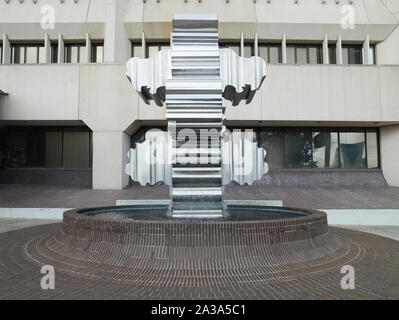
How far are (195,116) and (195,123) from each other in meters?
0.15

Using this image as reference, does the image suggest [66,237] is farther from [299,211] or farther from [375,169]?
[375,169]

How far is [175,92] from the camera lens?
7156 millimetres

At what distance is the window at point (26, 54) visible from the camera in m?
21.3

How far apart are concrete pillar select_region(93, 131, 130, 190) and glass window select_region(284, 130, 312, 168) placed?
10.7m

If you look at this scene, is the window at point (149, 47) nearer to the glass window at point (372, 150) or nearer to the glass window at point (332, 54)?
the glass window at point (332, 54)

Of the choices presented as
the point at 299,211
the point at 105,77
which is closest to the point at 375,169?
the point at 299,211

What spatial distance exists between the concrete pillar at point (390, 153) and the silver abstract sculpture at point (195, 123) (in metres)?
17.2

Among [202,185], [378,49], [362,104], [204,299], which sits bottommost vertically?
[204,299]

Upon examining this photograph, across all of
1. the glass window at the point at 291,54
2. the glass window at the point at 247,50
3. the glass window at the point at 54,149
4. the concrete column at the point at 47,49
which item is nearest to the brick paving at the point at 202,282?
the glass window at the point at 54,149

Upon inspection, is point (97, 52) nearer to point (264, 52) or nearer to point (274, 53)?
point (264, 52)

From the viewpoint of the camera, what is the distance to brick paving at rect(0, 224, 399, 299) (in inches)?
162

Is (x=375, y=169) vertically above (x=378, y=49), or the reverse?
(x=378, y=49)

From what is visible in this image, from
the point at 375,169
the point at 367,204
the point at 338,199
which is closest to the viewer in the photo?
the point at 367,204
